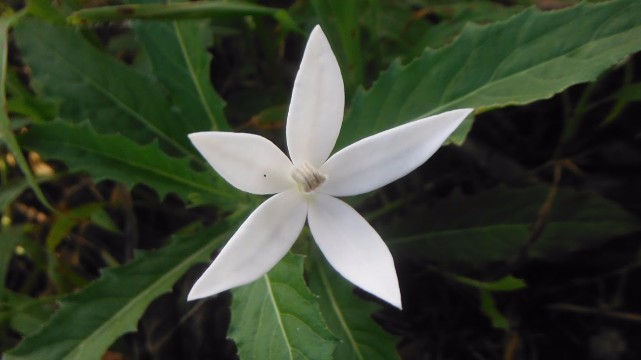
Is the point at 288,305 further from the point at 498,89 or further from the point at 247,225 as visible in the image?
the point at 498,89

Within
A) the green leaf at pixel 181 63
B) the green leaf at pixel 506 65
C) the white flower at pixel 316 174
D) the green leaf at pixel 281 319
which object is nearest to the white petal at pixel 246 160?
the white flower at pixel 316 174

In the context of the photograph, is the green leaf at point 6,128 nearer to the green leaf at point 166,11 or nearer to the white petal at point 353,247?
the green leaf at point 166,11

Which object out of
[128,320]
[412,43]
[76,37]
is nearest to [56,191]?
[76,37]

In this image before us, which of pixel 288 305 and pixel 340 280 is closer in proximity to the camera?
pixel 288 305

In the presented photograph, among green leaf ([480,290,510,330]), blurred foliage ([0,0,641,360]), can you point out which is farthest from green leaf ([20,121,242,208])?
green leaf ([480,290,510,330])

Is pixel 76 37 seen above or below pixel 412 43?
below

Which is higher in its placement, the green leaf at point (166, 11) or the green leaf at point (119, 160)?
the green leaf at point (166, 11)

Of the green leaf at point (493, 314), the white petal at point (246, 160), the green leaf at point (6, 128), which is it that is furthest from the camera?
the green leaf at point (493, 314)
